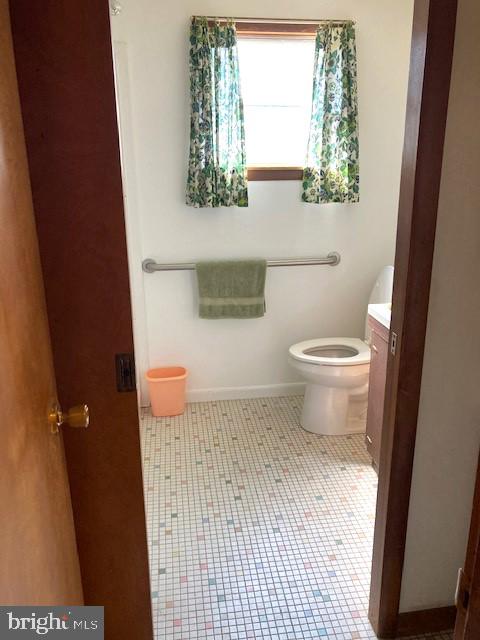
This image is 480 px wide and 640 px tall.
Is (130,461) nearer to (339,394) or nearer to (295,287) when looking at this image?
(339,394)

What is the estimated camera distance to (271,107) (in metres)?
2.85

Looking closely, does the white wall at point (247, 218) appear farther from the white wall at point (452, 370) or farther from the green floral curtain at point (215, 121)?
the white wall at point (452, 370)

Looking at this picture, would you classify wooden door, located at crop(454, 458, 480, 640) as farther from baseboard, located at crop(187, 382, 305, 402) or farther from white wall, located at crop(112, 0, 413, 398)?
baseboard, located at crop(187, 382, 305, 402)

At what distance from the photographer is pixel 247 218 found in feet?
9.73

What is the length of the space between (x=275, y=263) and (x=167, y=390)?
0.98 m

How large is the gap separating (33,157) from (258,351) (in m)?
2.33

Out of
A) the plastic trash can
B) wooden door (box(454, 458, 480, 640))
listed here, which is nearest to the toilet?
the plastic trash can

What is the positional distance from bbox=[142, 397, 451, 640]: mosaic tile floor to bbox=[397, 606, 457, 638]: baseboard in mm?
35

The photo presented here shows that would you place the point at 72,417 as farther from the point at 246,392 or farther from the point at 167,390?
the point at 246,392

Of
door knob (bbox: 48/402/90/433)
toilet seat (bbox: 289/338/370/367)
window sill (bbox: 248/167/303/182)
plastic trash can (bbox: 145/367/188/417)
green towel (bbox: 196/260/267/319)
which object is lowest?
plastic trash can (bbox: 145/367/188/417)

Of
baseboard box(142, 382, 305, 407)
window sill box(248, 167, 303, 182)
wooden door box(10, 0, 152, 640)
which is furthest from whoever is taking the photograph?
baseboard box(142, 382, 305, 407)

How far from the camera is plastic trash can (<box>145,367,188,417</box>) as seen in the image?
2994mm

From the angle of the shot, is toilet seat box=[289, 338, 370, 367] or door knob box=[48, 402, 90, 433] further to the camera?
toilet seat box=[289, 338, 370, 367]

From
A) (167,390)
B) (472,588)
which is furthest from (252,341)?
(472,588)
